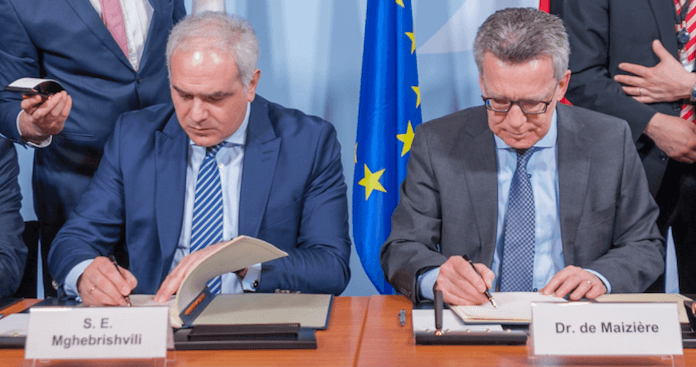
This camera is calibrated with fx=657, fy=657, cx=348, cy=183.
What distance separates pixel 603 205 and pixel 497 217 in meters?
0.35

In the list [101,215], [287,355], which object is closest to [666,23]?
[287,355]

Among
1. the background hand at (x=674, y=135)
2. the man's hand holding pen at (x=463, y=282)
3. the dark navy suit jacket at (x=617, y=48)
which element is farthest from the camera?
the dark navy suit jacket at (x=617, y=48)

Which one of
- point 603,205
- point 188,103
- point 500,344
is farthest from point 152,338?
point 603,205

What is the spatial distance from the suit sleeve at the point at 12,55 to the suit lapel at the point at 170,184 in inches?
28.5

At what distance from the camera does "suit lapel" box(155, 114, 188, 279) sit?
211cm

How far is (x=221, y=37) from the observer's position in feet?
6.79

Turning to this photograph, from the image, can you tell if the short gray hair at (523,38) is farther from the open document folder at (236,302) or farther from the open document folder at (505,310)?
the open document folder at (236,302)

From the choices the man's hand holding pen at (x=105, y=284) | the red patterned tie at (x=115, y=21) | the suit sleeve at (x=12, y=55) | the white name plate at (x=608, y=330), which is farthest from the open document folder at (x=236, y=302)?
the red patterned tie at (x=115, y=21)

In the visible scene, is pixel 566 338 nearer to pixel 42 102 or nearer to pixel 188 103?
pixel 188 103

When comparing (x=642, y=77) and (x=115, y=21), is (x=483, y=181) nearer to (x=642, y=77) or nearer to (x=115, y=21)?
(x=642, y=77)

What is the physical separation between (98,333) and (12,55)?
1738 mm

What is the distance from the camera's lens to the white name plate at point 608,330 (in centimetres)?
130

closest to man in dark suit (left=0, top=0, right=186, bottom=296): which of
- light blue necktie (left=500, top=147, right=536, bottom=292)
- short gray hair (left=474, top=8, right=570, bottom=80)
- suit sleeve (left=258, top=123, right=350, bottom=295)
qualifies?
suit sleeve (left=258, top=123, right=350, bottom=295)

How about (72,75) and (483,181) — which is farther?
(72,75)
